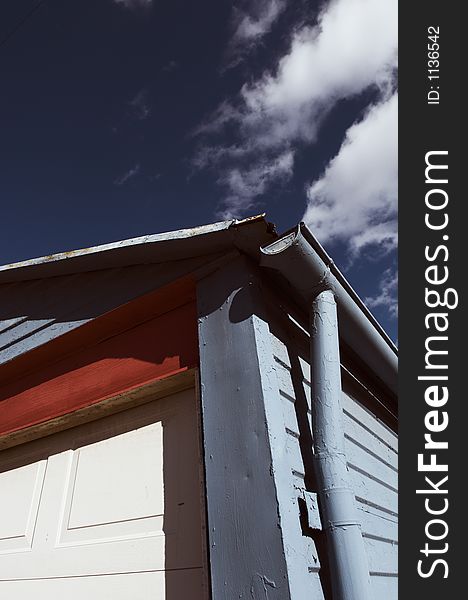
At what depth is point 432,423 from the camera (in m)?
1.84

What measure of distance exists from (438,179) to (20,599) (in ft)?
8.33

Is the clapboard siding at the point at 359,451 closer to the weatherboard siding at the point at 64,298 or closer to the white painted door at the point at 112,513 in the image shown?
the white painted door at the point at 112,513

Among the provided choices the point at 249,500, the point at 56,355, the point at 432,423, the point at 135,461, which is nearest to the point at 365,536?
the point at 432,423

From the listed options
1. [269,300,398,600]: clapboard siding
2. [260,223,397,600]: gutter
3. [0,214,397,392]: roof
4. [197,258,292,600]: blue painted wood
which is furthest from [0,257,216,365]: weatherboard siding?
[269,300,398,600]: clapboard siding

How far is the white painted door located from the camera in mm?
1716

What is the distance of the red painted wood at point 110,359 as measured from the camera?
1998 mm

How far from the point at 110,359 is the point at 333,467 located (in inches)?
45.2

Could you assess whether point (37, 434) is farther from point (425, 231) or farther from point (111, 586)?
point (425, 231)

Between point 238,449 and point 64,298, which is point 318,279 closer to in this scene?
point 238,449

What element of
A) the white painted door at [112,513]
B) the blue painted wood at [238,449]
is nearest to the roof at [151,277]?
the blue painted wood at [238,449]

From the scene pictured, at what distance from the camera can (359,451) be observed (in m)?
2.44

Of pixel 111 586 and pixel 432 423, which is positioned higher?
pixel 432 423

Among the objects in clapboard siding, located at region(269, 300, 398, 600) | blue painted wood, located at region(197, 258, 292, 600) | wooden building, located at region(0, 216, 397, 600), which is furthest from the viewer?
clapboard siding, located at region(269, 300, 398, 600)

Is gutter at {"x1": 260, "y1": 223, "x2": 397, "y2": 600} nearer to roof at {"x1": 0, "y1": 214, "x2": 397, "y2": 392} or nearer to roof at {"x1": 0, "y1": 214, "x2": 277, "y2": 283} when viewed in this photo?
roof at {"x1": 0, "y1": 214, "x2": 397, "y2": 392}
